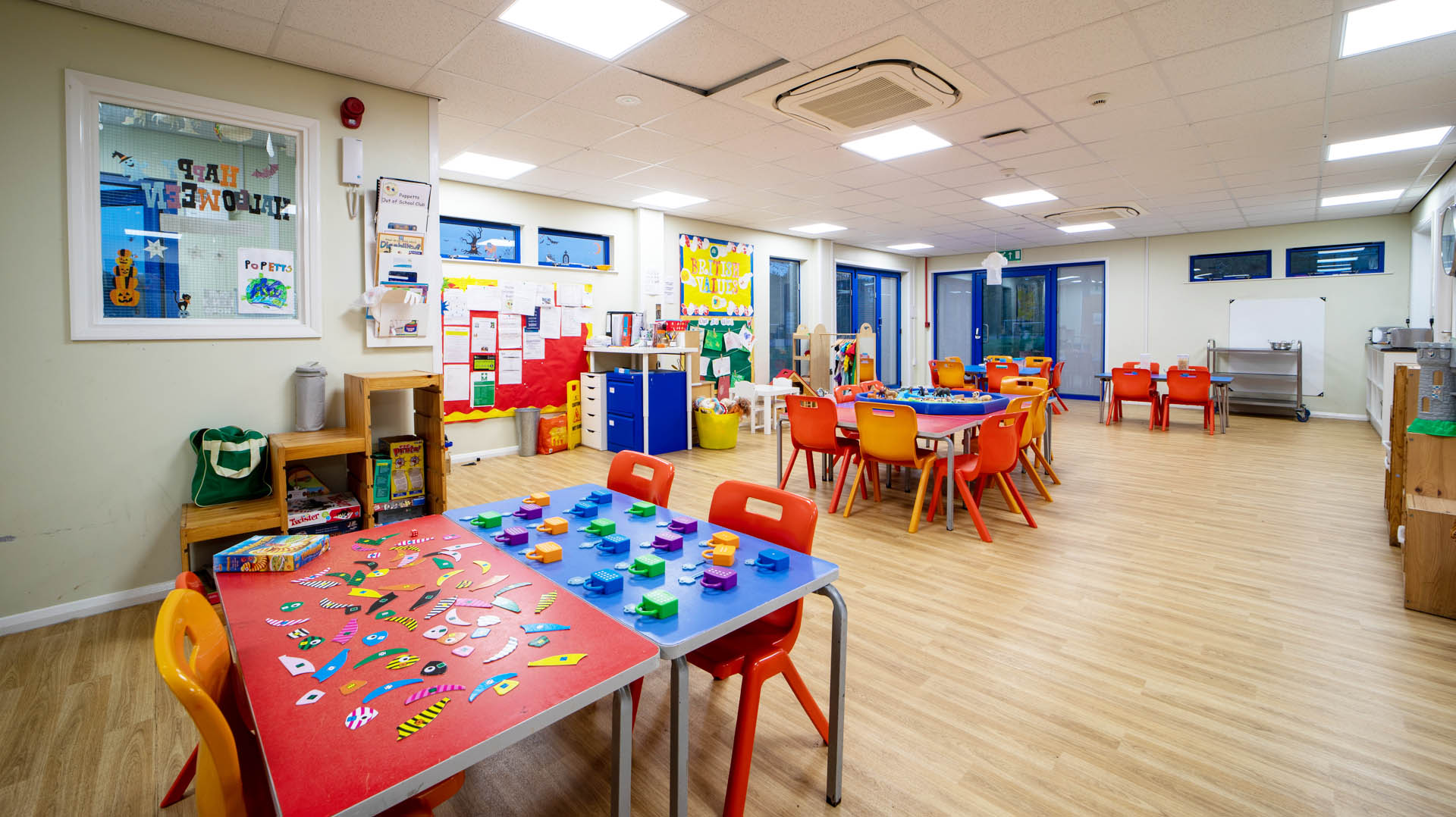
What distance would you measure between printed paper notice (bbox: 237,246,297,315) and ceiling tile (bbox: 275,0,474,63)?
1118 mm

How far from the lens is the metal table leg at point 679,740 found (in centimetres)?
129

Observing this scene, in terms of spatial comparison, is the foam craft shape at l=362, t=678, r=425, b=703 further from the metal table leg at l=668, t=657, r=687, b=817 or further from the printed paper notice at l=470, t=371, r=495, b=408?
the printed paper notice at l=470, t=371, r=495, b=408

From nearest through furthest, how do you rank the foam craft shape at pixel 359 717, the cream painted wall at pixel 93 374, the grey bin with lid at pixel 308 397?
the foam craft shape at pixel 359 717
the cream painted wall at pixel 93 374
the grey bin with lid at pixel 308 397

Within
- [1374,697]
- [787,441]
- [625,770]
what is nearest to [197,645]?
[625,770]

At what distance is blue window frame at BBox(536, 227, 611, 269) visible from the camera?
688cm

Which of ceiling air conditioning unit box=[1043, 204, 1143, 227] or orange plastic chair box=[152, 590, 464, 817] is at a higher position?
ceiling air conditioning unit box=[1043, 204, 1143, 227]

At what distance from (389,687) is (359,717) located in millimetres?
83

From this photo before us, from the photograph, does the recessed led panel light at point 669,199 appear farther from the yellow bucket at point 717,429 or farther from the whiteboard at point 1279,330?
the whiteboard at point 1279,330

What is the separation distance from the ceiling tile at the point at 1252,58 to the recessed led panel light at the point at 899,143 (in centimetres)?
152

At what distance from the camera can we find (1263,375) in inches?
363

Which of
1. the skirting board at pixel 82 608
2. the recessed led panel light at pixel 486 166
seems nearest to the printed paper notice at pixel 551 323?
the recessed led panel light at pixel 486 166

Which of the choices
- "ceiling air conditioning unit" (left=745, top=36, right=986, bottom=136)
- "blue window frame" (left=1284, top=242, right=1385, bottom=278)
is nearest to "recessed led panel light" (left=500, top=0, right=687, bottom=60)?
"ceiling air conditioning unit" (left=745, top=36, right=986, bottom=136)

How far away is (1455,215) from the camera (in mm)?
4805

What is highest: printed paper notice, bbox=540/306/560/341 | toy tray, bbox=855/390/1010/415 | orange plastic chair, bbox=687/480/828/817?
printed paper notice, bbox=540/306/560/341
